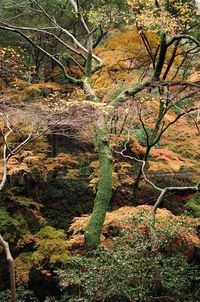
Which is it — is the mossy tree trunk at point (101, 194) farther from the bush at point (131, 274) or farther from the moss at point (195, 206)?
the moss at point (195, 206)

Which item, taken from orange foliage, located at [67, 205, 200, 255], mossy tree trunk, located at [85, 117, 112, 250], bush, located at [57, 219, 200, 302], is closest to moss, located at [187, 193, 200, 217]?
orange foliage, located at [67, 205, 200, 255]

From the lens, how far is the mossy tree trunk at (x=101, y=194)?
851 centimetres

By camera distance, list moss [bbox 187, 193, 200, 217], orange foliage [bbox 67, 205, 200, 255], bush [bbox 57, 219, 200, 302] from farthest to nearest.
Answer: moss [bbox 187, 193, 200, 217], orange foliage [bbox 67, 205, 200, 255], bush [bbox 57, 219, 200, 302]

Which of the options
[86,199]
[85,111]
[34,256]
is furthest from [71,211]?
[85,111]

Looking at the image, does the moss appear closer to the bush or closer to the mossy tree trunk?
the mossy tree trunk

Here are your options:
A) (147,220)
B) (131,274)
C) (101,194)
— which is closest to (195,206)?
(101,194)

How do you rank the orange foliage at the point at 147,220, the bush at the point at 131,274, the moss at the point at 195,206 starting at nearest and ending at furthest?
the bush at the point at 131,274 → the orange foliage at the point at 147,220 → the moss at the point at 195,206

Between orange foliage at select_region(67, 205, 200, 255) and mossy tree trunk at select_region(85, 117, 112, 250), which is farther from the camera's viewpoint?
mossy tree trunk at select_region(85, 117, 112, 250)

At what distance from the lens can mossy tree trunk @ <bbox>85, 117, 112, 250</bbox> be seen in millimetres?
8514

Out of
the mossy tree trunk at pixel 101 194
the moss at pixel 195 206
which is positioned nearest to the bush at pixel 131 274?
the mossy tree trunk at pixel 101 194

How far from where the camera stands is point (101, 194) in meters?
9.20

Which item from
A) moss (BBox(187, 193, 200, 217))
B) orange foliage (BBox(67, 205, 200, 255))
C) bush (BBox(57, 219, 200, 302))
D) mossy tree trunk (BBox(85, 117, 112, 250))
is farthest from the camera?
moss (BBox(187, 193, 200, 217))

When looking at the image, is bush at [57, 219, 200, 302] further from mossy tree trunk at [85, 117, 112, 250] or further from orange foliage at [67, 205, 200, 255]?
mossy tree trunk at [85, 117, 112, 250]

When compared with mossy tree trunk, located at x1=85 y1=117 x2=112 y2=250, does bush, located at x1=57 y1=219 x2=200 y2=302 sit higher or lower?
lower
